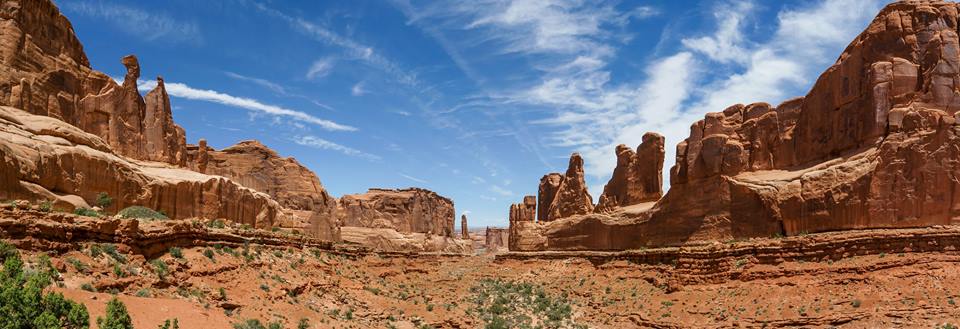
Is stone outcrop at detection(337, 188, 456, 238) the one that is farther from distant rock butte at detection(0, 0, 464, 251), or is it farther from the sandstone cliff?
the sandstone cliff

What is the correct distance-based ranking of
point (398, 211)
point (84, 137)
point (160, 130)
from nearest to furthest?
point (84, 137), point (160, 130), point (398, 211)

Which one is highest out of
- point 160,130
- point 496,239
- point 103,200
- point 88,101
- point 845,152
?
point 88,101

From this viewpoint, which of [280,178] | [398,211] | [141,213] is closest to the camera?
[141,213]

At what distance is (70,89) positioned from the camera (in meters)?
29.3

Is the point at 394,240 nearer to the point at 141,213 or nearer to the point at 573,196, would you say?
the point at 573,196

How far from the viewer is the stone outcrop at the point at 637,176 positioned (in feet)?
161

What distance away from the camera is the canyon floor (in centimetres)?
1998

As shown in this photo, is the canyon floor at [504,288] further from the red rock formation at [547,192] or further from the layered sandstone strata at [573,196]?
the red rock formation at [547,192]

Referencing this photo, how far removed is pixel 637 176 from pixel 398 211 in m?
47.2

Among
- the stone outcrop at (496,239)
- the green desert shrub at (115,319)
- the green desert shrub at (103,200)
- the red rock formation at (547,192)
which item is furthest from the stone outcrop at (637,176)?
the stone outcrop at (496,239)

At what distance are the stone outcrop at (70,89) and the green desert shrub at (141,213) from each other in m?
5.21

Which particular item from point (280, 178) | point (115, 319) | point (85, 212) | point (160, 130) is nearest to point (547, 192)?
point (280, 178)

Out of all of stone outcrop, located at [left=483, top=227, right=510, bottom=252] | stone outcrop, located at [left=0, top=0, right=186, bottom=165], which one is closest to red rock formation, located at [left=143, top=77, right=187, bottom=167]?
stone outcrop, located at [left=0, top=0, right=186, bottom=165]

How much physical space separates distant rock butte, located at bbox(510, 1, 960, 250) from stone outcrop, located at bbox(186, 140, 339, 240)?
28.0 meters
